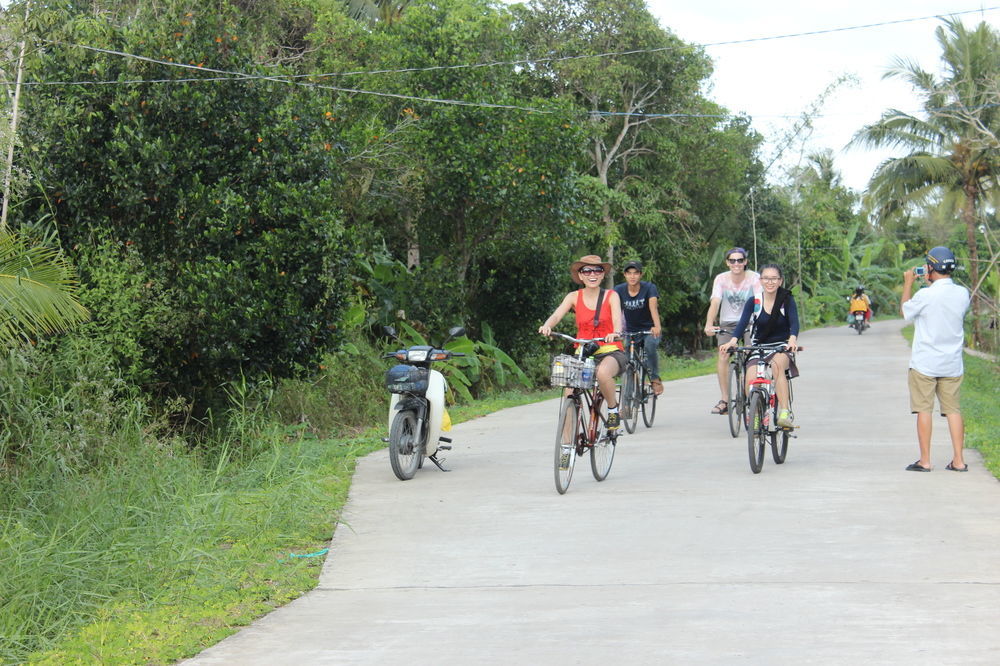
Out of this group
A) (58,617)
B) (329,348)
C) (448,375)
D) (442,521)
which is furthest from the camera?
(448,375)

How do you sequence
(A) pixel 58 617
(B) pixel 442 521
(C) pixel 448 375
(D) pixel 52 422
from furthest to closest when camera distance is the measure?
(C) pixel 448 375 → (D) pixel 52 422 → (B) pixel 442 521 → (A) pixel 58 617

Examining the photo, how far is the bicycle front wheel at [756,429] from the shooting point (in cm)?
985

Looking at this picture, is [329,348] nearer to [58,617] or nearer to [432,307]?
[432,307]

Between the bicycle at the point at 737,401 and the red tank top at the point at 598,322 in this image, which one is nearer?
the red tank top at the point at 598,322

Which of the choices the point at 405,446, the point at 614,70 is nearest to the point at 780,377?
the point at 405,446

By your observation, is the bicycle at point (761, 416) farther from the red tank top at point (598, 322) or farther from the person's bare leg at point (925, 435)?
the red tank top at point (598, 322)

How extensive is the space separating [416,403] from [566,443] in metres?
1.73

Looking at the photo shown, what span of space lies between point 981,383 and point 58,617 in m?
19.1

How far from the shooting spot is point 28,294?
10312 millimetres

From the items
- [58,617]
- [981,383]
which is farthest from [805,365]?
[58,617]

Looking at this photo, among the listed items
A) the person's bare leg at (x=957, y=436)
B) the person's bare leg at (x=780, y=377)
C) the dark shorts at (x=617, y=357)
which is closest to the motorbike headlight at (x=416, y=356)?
the dark shorts at (x=617, y=357)

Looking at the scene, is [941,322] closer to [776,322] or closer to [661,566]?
[776,322]

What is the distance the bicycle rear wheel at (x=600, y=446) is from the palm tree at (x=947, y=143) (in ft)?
77.6

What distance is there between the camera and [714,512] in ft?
27.2
